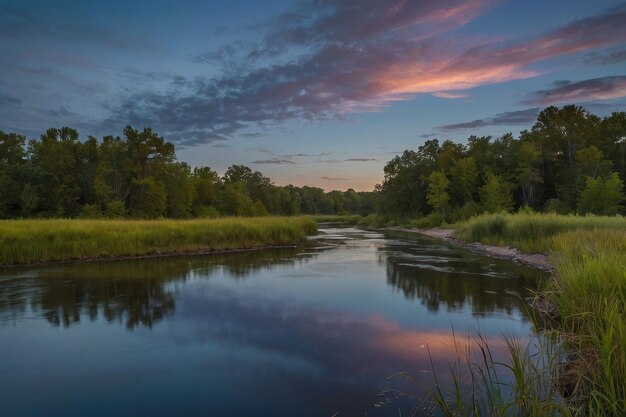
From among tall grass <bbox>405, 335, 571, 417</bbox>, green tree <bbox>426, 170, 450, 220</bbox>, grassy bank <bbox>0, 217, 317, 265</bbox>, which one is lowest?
tall grass <bbox>405, 335, 571, 417</bbox>

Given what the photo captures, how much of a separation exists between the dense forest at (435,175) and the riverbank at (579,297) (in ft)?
77.0

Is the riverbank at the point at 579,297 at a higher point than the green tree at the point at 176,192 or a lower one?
lower

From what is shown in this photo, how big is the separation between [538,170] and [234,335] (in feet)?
170

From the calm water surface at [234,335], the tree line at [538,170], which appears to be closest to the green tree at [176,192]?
the tree line at [538,170]

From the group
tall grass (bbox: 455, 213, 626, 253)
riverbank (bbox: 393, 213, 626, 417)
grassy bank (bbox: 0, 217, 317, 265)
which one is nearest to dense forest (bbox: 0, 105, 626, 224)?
tall grass (bbox: 455, 213, 626, 253)

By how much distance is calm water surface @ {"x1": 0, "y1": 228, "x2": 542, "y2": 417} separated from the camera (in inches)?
222

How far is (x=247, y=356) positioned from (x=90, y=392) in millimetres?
2471

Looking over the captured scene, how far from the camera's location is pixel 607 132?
5362cm

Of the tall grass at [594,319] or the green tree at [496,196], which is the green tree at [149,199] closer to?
the green tree at [496,196]

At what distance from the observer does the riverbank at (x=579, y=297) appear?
395 centimetres

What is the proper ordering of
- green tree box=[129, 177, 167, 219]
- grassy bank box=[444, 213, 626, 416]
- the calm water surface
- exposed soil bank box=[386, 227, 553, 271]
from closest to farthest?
grassy bank box=[444, 213, 626, 416]
the calm water surface
exposed soil bank box=[386, 227, 553, 271]
green tree box=[129, 177, 167, 219]

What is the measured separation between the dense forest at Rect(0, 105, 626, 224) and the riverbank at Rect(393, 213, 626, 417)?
23.5m

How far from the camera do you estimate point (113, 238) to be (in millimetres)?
20078

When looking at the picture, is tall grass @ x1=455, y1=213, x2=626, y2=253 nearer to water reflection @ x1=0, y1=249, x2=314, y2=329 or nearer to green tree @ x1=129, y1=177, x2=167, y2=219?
water reflection @ x1=0, y1=249, x2=314, y2=329
